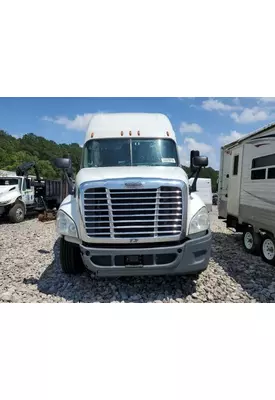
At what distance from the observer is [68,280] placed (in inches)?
179

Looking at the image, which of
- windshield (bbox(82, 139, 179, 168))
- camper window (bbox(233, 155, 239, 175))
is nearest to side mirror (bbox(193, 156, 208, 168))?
windshield (bbox(82, 139, 179, 168))

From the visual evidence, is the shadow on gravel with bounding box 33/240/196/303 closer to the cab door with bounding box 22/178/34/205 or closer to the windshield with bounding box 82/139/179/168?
the windshield with bounding box 82/139/179/168

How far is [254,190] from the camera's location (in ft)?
20.9

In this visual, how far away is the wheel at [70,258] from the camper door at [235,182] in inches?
187

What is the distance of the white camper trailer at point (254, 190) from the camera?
572cm

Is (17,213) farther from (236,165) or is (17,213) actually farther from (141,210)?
(141,210)

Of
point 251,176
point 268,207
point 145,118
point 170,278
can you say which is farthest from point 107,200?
point 251,176

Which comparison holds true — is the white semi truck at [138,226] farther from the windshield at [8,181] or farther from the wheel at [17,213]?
the windshield at [8,181]

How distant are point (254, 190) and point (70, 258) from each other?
180 inches

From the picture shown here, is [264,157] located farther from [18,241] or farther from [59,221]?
[18,241]

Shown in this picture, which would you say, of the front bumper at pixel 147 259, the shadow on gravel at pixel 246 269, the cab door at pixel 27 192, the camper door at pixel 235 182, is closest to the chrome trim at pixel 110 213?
the front bumper at pixel 147 259

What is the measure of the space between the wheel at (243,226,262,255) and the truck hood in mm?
3172

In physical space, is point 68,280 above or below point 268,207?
below
